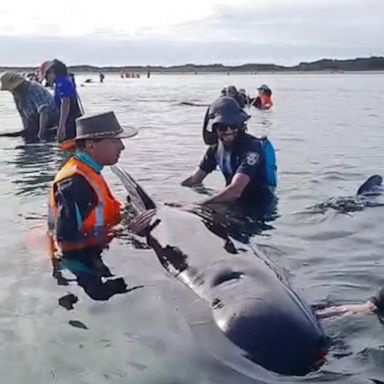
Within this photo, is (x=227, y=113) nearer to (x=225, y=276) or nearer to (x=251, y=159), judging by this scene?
(x=251, y=159)

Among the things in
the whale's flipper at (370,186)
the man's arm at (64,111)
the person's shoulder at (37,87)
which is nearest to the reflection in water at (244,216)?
Result: the whale's flipper at (370,186)

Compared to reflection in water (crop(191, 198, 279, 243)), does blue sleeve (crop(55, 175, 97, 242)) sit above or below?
above

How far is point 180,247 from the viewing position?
814cm

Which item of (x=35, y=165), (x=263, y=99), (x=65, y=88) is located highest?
(x=65, y=88)

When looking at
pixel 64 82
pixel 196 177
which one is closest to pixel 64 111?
pixel 64 82

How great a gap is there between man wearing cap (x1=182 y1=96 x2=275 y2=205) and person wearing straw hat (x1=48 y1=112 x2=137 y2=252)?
201 cm

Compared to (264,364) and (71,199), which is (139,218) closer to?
(71,199)

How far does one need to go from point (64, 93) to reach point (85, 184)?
33.4 feet

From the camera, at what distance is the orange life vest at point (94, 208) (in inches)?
334

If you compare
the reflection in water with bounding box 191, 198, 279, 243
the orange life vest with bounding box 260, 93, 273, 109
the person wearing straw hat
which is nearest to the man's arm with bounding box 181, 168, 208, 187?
the reflection in water with bounding box 191, 198, 279, 243

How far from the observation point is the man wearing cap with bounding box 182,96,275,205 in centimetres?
1040

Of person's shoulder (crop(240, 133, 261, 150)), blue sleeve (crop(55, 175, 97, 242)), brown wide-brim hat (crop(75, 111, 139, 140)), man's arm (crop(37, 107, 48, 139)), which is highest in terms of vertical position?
brown wide-brim hat (crop(75, 111, 139, 140))

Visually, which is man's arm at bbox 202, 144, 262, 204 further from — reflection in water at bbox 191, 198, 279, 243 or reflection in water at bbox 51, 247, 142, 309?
reflection in water at bbox 51, 247, 142, 309

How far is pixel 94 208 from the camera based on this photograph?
339 inches
